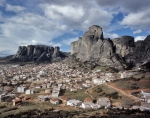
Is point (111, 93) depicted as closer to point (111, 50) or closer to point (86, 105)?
point (86, 105)

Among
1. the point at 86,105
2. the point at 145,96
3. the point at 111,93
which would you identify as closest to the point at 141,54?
the point at 111,93

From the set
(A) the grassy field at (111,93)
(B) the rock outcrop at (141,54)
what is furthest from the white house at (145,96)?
(B) the rock outcrop at (141,54)

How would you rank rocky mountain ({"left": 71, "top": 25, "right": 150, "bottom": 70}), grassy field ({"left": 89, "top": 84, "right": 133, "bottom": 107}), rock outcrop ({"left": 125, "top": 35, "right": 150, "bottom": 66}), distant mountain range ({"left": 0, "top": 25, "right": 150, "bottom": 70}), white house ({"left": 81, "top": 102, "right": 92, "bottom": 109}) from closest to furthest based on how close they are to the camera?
white house ({"left": 81, "top": 102, "right": 92, "bottom": 109}), grassy field ({"left": 89, "top": 84, "right": 133, "bottom": 107}), rock outcrop ({"left": 125, "top": 35, "right": 150, "bottom": 66}), distant mountain range ({"left": 0, "top": 25, "right": 150, "bottom": 70}), rocky mountain ({"left": 71, "top": 25, "right": 150, "bottom": 70})

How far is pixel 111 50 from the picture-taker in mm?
119875

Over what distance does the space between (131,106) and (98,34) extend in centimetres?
10104

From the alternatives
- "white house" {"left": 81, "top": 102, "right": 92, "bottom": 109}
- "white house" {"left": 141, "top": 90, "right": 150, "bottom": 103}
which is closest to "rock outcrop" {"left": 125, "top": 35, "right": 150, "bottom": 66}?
"white house" {"left": 141, "top": 90, "right": 150, "bottom": 103}

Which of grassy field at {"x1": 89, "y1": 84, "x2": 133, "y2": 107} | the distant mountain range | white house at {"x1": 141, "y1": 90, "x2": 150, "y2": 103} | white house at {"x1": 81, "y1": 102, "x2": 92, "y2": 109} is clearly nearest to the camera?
white house at {"x1": 81, "y1": 102, "x2": 92, "y2": 109}

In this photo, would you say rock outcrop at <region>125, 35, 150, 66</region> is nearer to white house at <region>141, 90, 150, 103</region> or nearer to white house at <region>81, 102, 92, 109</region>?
white house at <region>141, 90, 150, 103</region>

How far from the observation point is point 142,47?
345ft

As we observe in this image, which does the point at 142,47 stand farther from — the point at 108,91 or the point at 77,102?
the point at 77,102

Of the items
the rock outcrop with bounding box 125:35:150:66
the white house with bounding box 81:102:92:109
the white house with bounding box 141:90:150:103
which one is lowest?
the white house with bounding box 81:102:92:109

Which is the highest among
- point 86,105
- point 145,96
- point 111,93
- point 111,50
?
point 111,50

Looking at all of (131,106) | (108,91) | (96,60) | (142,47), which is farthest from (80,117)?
(96,60)

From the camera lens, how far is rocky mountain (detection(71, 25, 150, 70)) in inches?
4163
